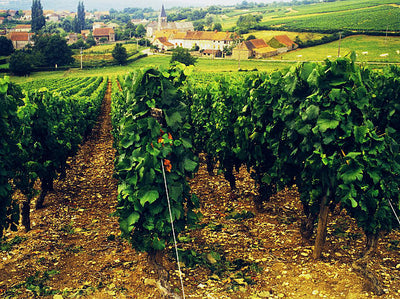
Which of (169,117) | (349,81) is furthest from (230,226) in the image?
(349,81)

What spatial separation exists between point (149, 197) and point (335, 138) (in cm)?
353

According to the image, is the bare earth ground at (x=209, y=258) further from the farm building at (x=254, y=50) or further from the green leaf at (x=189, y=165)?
the farm building at (x=254, y=50)

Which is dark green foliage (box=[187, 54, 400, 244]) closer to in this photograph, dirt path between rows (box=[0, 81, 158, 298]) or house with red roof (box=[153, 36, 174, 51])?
dirt path between rows (box=[0, 81, 158, 298])

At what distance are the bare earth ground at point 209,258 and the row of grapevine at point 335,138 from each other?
61 cm

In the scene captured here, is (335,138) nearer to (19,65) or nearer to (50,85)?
(50,85)

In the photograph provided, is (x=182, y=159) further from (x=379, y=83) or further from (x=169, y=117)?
(x=379, y=83)

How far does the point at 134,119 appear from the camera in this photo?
6734 millimetres

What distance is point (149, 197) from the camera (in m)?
5.98

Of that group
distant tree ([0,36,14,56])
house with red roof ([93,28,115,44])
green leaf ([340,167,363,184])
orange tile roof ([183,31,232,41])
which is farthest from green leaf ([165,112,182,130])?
house with red roof ([93,28,115,44])

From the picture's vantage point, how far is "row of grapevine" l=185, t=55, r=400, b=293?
248 inches

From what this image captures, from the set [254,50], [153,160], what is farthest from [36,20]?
[153,160]

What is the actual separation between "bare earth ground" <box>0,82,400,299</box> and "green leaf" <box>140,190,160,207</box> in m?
1.65

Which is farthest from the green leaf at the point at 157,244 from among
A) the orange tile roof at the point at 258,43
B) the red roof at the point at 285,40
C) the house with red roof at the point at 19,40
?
the house with red roof at the point at 19,40

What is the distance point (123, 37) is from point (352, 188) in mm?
175751
